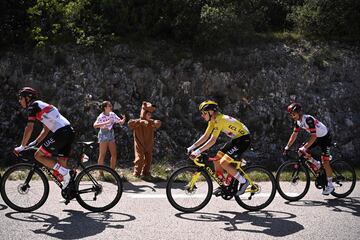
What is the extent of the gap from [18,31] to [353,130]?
12.5 m

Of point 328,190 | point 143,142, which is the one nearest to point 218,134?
point 328,190

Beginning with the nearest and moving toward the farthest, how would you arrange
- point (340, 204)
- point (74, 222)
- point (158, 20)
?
1. point (74, 222)
2. point (340, 204)
3. point (158, 20)

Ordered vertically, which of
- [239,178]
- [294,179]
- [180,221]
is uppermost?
[239,178]

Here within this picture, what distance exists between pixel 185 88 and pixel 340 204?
286 inches

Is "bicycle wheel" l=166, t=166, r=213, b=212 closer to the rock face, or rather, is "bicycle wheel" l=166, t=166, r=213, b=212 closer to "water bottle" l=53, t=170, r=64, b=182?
"water bottle" l=53, t=170, r=64, b=182

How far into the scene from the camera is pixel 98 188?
7.92 meters

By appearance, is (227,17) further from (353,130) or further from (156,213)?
(156,213)

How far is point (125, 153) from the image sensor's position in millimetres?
12430

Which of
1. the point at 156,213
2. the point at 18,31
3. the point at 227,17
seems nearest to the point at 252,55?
the point at 227,17

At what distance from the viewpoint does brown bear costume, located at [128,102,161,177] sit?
10.6m

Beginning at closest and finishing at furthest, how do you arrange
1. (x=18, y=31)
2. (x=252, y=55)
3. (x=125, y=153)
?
(x=125, y=153), (x=18, y=31), (x=252, y=55)

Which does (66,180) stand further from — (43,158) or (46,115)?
(46,115)

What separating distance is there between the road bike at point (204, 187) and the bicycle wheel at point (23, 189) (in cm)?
241

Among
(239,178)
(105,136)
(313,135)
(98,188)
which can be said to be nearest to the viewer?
(98,188)
